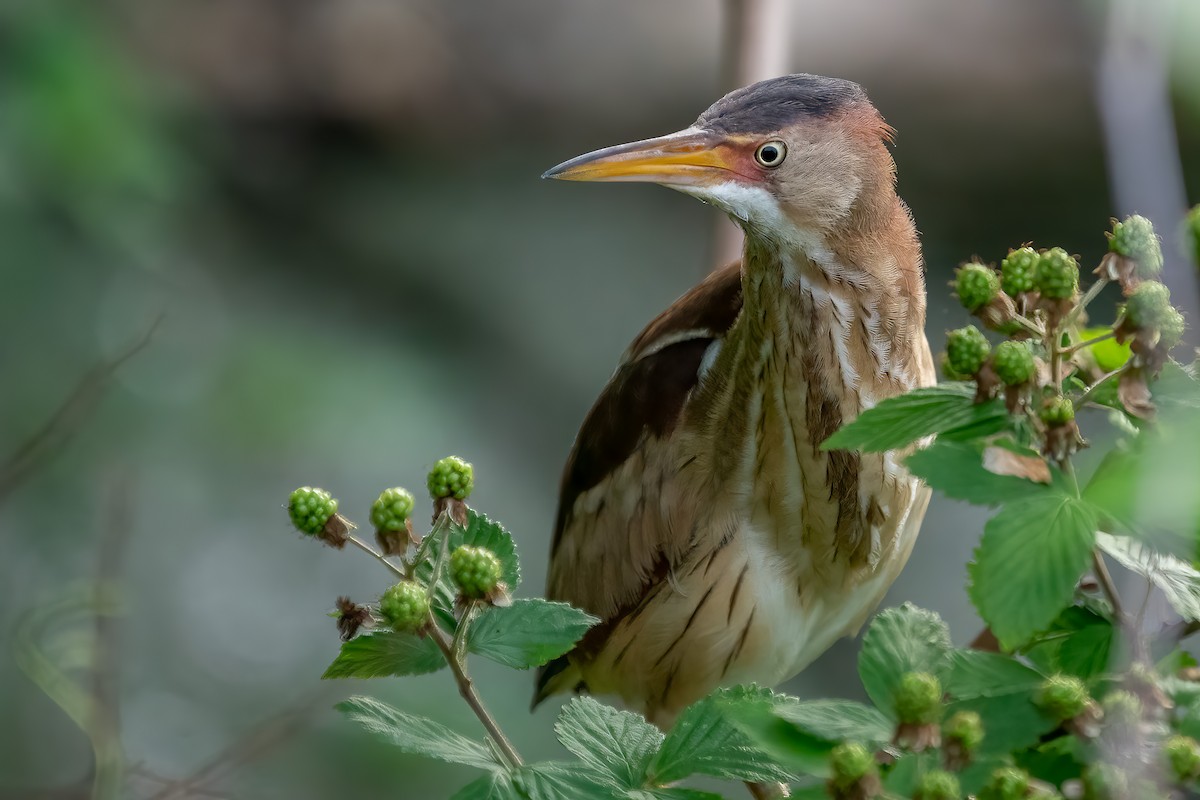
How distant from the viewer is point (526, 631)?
4.05 ft

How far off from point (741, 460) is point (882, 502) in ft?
0.76

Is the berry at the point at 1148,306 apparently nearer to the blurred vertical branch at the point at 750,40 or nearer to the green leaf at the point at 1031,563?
the green leaf at the point at 1031,563

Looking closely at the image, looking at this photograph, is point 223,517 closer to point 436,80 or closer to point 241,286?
point 241,286

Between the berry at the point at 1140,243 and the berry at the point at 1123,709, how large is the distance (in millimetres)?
361

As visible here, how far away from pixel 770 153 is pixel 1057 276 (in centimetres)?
75

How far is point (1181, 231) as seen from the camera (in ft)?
3.67

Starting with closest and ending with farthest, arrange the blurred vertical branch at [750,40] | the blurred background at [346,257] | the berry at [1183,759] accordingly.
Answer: the berry at [1183,759], the blurred vertical branch at [750,40], the blurred background at [346,257]

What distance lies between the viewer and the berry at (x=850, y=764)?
97 centimetres

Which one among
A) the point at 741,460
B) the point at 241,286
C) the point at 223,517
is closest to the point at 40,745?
the point at 223,517

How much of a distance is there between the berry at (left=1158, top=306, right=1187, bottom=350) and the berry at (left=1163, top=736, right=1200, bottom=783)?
315mm

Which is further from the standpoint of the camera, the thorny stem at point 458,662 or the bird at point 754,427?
the bird at point 754,427

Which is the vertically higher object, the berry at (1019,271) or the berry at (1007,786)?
the berry at (1019,271)

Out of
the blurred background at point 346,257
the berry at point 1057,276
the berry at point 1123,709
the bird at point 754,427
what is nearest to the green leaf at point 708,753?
the berry at point 1123,709

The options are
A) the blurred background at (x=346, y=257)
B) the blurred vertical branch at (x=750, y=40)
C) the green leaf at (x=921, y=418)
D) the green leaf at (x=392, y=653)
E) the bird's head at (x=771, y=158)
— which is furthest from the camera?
the blurred background at (x=346, y=257)
